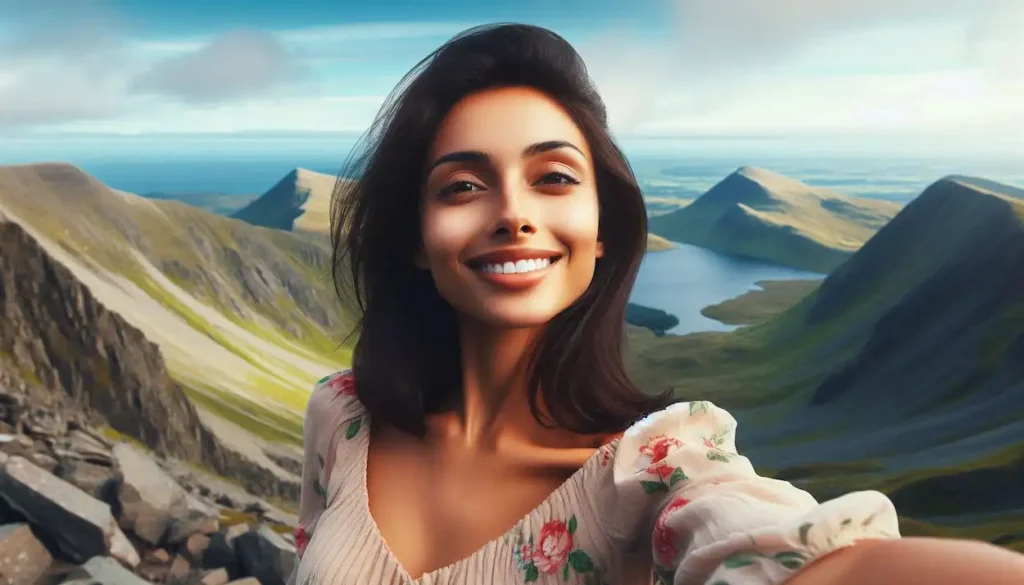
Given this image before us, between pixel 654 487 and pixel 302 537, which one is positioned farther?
pixel 302 537

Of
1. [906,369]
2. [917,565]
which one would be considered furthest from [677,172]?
[917,565]

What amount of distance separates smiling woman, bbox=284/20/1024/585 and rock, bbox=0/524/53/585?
4.96 ft

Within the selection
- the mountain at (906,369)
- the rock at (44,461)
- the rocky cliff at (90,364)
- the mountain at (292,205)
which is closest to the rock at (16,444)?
the rock at (44,461)

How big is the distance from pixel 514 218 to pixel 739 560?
436 millimetres

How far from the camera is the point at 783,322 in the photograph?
2510 millimetres

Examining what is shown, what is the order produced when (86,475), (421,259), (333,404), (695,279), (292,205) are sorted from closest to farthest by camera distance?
(421,259) < (333,404) < (86,475) < (695,279) < (292,205)

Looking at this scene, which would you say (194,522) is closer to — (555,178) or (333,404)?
(333,404)

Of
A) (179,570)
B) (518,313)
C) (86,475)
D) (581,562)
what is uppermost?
(518,313)

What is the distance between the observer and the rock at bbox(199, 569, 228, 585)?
2.35 metres

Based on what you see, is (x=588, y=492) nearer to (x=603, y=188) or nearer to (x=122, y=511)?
(x=603, y=188)

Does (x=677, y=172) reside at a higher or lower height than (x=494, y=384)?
higher

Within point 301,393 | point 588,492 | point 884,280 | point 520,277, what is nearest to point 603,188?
point 520,277

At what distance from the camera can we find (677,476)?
779mm

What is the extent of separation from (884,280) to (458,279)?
69.6 inches
